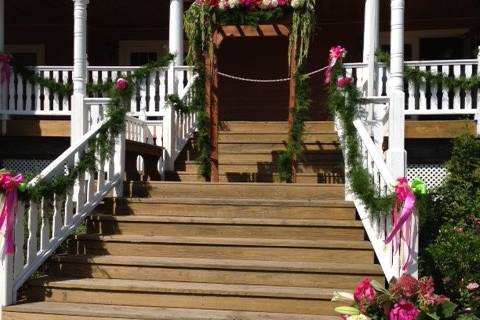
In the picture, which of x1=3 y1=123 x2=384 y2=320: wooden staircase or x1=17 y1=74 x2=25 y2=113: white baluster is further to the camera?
x1=17 y1=74 x2=25 y2=113: white baluster

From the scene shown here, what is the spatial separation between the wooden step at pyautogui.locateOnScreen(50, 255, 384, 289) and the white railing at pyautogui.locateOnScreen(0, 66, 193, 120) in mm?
3604

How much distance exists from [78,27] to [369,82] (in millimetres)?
3945

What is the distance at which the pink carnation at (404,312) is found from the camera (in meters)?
3.72

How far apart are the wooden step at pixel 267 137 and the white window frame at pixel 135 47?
4.25m

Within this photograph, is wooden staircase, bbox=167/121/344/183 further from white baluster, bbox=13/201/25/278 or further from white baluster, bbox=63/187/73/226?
white baluster, bbox=13/201/25/278

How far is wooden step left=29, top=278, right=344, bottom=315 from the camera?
4.93 metres

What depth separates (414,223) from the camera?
484 cm

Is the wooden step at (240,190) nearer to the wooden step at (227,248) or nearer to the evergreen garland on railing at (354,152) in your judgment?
the evergreen garland on railing at (354,152)

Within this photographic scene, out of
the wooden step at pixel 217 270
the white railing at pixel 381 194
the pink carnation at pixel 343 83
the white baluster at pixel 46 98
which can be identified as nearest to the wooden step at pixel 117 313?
the wooden step at pixel 217 270

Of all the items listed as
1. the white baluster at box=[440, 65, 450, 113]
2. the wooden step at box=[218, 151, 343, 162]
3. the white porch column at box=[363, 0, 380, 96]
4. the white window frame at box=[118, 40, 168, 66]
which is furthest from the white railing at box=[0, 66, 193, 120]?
the white baluster at box=[440, 65, 450, 113]

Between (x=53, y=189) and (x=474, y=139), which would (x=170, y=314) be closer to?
(x=53, y=189)

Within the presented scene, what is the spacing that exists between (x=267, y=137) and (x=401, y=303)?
16.6ft

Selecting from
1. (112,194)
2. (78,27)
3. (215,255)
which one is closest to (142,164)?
(112,194)

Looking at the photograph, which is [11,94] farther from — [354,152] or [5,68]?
[354,152]
